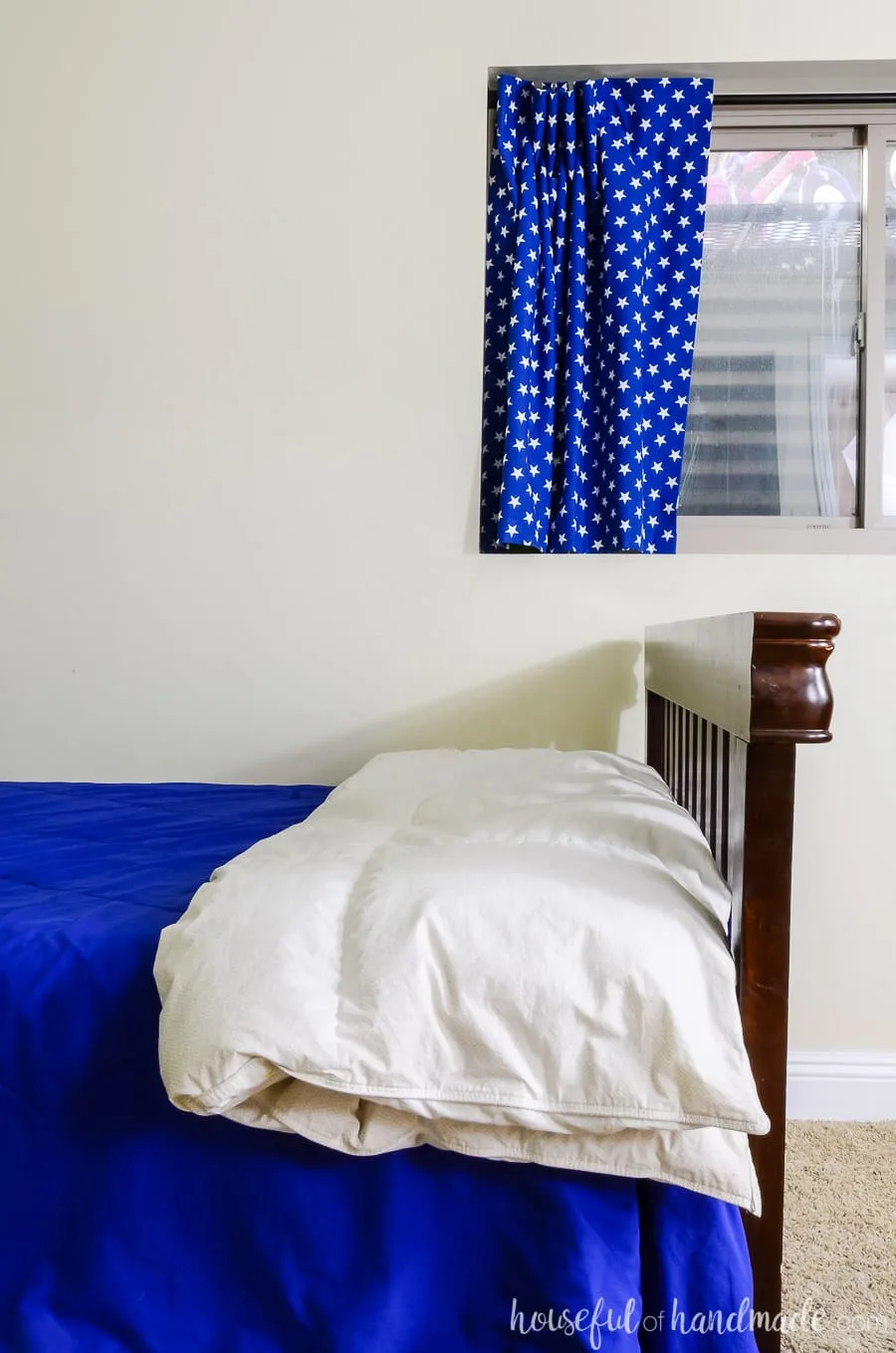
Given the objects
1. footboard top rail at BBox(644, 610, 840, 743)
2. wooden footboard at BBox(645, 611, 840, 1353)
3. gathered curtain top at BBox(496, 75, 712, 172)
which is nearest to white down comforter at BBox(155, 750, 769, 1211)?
wooden footboard at BBox(645, 611, 840, 1353)

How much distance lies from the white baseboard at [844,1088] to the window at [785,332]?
1038mm

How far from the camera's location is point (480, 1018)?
0.79 m

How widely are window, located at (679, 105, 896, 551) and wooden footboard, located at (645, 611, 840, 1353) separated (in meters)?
1.18

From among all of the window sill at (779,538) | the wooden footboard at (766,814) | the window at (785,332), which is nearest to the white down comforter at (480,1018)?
the wooden footboard at (766,814)

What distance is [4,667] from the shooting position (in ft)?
6.73

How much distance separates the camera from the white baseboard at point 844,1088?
184 centimetres

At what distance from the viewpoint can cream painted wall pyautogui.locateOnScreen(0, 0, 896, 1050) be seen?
1900mm

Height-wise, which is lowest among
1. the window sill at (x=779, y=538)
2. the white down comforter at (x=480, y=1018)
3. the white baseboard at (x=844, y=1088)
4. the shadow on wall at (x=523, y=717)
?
the white baseboard at (x=844, y=1088)

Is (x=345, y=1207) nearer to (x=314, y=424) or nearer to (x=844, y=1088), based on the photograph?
(x=844, y=1088)

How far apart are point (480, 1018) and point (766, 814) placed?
1.01 feet

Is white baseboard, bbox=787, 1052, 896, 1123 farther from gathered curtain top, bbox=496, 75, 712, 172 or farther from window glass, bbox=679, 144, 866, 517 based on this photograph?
gathered curtain top, bbox=496, 75, 712, 172

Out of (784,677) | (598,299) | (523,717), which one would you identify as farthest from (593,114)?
(784,677)

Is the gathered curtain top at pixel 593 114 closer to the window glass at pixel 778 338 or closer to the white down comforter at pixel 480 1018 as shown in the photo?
the window glass at pixel 778 338

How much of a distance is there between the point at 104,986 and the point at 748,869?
631 millimetres
